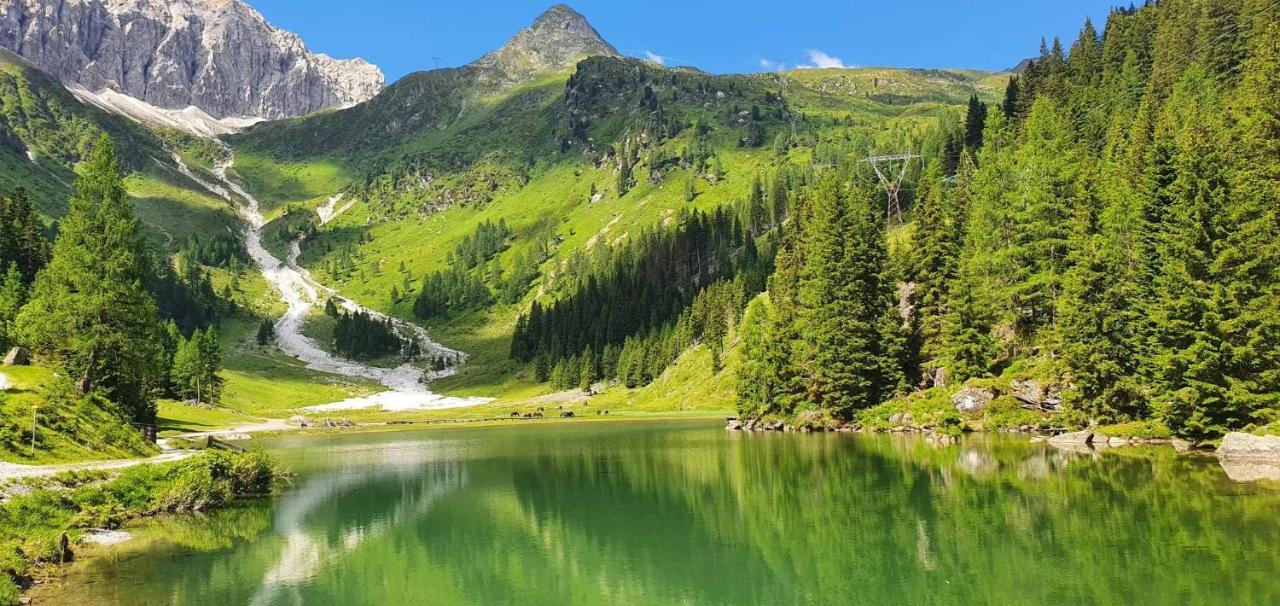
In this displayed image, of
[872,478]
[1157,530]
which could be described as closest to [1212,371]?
[872,478]

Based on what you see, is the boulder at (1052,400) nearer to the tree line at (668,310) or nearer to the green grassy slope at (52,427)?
the green grassy slope at (52,427)

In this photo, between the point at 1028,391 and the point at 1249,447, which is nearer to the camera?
the point at 1249,447

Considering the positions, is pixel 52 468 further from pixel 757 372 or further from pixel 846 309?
pixel 757 372

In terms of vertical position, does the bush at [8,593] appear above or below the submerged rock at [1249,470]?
below

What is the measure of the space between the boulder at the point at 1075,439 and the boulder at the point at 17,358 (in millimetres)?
72856

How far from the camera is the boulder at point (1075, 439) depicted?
54.8m

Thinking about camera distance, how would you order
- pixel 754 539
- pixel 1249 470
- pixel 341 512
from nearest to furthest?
pixel 754 539
pixel 1249 470
pixel 341 512

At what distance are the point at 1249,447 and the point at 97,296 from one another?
69950mm

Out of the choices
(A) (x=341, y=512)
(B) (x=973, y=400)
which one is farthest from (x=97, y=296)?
(B) (x=973, y=400)

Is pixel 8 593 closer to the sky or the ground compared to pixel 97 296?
closer to the ground

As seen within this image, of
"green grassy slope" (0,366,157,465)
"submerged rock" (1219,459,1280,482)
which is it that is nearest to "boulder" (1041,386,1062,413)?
"submerged rock" (1219,459,1280,482)

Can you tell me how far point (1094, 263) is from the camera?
61469 millimetres

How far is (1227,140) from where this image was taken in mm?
59969

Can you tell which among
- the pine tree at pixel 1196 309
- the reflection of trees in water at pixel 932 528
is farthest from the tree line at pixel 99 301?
the pine tree at pixel 1196 309
